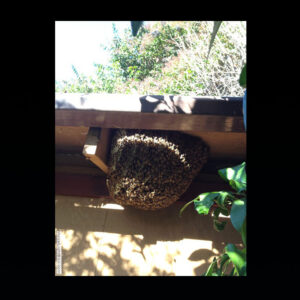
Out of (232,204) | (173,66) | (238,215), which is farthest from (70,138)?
(173,66)

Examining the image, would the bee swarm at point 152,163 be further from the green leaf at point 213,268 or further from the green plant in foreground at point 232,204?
the green leaf at point 213,268

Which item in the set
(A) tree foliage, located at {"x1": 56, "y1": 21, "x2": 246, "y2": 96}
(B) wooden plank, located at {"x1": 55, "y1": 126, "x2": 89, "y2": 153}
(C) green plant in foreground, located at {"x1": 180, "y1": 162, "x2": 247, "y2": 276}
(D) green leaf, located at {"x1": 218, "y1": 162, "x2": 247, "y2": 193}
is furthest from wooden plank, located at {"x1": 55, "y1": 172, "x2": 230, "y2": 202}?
(A) tree foliage, located at {"x1": 56, "y1": 21, "x2": 246, "y2": 96}

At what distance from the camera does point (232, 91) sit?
4.38 meters

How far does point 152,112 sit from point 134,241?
109 centimetres

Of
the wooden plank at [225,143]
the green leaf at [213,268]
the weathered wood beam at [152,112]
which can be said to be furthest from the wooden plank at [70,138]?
the green leaf at [213,268]

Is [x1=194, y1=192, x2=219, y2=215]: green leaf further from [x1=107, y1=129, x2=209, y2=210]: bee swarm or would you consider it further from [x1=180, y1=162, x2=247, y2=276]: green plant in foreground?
[x1=107, y1=129, x2=209, y2=210]: bee swarm

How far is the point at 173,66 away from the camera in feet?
16.5

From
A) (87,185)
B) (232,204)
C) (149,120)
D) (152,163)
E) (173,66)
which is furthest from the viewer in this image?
(173,66)

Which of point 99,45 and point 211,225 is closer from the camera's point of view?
point 211,225

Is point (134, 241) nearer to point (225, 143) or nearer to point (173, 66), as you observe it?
point (225, 143)

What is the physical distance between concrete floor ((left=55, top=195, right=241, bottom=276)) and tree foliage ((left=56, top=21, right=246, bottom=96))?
2430 millimetres
